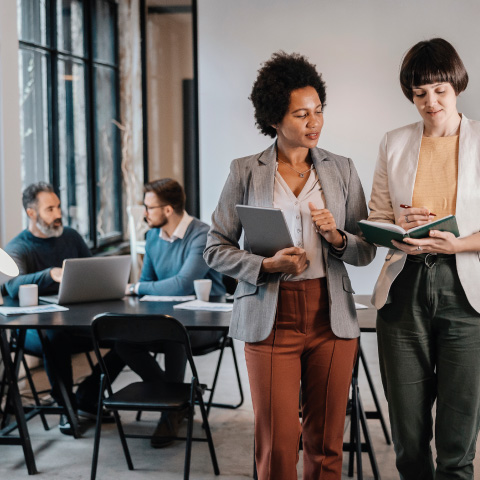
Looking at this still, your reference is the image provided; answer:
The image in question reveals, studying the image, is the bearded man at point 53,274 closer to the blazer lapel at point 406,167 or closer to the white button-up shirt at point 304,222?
the white button-up shirt at point 304,222

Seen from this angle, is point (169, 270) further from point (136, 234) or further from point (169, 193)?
point (136, 234)

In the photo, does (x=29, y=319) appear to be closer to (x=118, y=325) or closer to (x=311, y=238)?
(x=118, y=325)

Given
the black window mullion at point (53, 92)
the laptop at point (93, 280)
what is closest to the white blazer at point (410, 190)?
the laptop at point (93, 280)

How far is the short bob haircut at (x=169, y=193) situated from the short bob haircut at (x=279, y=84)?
2.03m

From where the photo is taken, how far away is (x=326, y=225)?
2.16 meters

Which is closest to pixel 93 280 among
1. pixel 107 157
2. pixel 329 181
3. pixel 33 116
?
pixel 329 181

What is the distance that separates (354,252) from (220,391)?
2714 mm

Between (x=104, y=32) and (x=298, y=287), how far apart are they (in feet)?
17.4

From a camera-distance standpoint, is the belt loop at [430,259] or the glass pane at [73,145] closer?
the belt loop at [430,259]

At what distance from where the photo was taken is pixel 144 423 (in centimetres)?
410

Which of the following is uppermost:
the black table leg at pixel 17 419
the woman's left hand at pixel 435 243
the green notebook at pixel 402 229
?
the green notebook at pixel 402 229

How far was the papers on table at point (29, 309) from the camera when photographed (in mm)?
→ 3519

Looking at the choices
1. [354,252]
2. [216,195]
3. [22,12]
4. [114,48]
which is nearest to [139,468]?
[354,252]

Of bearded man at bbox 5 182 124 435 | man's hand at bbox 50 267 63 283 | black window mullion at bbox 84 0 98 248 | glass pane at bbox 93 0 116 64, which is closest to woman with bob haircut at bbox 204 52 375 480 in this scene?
bearded man at bbox 5 182 124 435
